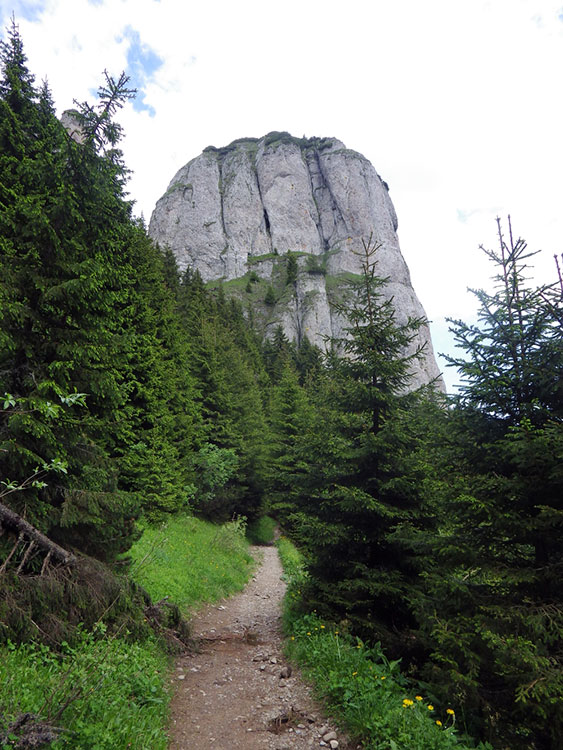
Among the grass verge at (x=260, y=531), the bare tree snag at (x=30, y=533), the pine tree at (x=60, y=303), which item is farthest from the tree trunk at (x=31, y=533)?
the grass verge at (x=260, y=531)

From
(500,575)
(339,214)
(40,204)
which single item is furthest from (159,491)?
(339,214)

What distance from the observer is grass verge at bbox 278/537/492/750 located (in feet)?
14.5

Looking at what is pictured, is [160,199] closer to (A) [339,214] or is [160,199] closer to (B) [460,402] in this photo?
(A) [339,214]

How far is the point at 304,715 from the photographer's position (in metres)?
5.65

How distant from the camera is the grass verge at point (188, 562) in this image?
1004 centimetres

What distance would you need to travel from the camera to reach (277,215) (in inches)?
4771

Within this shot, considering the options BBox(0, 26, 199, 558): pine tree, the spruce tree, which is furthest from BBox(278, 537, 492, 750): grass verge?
BBox(0, 26, 199, 558): pine tree

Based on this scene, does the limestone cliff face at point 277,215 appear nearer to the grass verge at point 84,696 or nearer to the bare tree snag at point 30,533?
the bare tree snag at point 30,533

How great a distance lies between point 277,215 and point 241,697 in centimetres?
12758

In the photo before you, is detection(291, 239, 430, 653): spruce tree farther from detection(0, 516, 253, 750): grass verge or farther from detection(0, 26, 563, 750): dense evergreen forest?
detection(0, 516, 253, 750): grass verge

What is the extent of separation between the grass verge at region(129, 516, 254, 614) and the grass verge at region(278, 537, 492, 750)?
140 inches

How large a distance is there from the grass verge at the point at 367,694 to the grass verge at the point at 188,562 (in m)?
3.56

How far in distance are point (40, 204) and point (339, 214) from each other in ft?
419

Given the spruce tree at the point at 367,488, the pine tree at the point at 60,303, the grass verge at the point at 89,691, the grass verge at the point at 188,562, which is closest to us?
the grass verge at the point at 89,691
